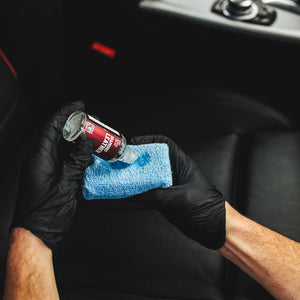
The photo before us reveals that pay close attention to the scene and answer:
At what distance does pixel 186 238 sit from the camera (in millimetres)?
1020

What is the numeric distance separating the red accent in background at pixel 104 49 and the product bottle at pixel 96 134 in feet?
1.96

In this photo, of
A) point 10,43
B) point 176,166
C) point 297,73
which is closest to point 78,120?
point 176,166

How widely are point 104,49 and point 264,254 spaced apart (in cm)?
96

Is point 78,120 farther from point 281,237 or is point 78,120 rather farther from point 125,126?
point 281,237

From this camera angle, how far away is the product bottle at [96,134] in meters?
0.82

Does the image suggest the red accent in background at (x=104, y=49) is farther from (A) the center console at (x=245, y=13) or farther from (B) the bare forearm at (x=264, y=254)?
(B) the bare forearm at (x=264, y=254)

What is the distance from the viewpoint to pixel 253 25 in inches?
44.4

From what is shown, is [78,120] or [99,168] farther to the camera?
[99,168]

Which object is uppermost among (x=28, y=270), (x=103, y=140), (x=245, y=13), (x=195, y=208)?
(x=245, y=13)

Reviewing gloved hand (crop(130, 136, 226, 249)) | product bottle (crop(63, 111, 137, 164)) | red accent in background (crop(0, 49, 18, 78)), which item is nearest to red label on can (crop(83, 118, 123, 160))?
product bottle (crop(63, 111, 137, 164))

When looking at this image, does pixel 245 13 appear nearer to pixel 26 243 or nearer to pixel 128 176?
pixel 128 176

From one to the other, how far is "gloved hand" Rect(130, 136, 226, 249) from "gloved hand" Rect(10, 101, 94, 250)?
0.22m

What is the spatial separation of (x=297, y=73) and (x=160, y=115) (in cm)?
51

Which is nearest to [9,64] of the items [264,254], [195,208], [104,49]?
[104,49]
